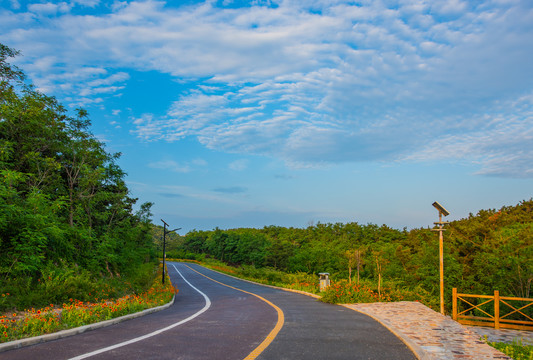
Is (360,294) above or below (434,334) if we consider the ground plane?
below

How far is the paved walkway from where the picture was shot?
6297mm

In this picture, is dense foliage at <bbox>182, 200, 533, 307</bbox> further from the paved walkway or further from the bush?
the paved walkway

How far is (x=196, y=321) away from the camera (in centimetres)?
1005

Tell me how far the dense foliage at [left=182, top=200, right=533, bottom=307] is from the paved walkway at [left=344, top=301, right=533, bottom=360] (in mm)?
3223

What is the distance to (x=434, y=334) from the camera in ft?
26.5

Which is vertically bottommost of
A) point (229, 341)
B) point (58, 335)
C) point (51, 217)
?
point (58, 335)

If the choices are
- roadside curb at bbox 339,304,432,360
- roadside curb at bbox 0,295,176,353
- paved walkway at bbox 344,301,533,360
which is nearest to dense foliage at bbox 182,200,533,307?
paved walkway at bbox 344,301,533,360

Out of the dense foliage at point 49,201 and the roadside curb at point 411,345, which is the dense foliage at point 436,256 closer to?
the roadside curb at point 411,345

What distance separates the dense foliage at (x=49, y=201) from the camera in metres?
14.9

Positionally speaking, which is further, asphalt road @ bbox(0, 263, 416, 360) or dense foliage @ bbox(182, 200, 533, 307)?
dense foliage @ bbox(182, 200, 533, 307)

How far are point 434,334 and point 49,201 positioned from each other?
2028 cm

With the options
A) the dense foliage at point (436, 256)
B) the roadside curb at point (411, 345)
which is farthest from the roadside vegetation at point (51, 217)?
the dense foliage at point (436, 256)

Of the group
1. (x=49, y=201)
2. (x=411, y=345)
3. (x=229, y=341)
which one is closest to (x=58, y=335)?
(x=229, y=341)

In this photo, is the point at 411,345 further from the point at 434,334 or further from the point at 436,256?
the point at 436,256
